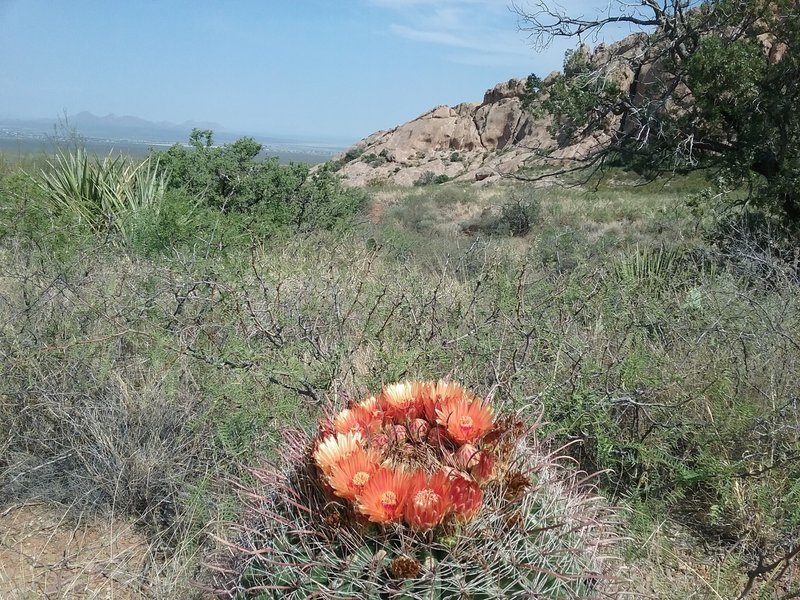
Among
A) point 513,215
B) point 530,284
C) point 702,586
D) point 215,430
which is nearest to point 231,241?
point 530,284

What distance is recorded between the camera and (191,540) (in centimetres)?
279

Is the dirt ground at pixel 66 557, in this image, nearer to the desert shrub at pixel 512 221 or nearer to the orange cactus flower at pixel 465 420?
the orange cactus flower at pixel 465 420

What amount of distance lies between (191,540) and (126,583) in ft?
0.90

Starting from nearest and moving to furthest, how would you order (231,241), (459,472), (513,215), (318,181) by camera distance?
(459,472) < (231,241) < (318,181) < (513,215)

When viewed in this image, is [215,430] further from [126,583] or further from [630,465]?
[630,465]

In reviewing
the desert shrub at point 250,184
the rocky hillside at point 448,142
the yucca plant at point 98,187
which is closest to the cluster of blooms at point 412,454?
the yucca plant at point 98,187

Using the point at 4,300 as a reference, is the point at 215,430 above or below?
below

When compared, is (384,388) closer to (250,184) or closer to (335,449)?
(335,449)

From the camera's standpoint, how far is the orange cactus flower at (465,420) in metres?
1.93

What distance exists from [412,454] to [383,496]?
0.24 metres

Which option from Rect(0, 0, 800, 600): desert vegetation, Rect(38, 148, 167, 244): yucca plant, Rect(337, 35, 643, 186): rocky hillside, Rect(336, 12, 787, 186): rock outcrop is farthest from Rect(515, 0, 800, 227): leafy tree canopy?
Rect(337, 35, 643, 186): rocky hillside

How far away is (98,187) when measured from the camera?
8.68m

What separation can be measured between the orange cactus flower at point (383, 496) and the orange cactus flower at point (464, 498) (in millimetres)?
116

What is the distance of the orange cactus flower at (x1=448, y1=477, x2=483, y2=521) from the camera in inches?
66.4
